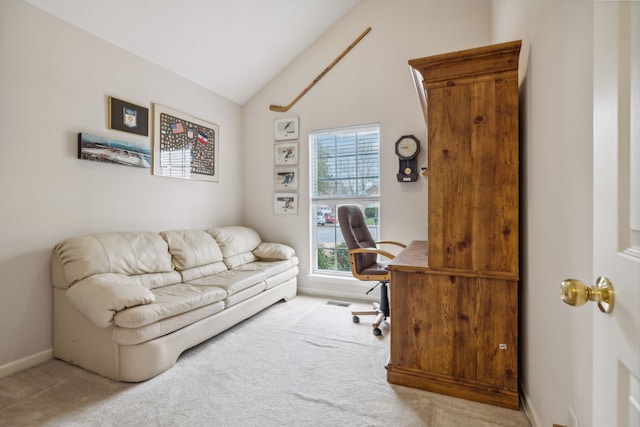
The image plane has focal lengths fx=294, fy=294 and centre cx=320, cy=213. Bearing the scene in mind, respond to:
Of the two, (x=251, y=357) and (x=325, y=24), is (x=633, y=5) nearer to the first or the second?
(x=251, y=357)

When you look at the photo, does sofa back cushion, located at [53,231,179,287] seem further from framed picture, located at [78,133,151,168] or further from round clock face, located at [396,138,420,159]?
round clock face, located at [396,138,420,159]

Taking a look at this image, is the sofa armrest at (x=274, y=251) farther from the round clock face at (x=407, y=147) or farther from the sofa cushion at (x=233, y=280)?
the round clock face at (x=407, y=147)

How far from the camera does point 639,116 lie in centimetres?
46

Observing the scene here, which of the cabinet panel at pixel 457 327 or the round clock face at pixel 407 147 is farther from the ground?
the round clock face at pixel 407 147

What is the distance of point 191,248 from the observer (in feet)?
9.85

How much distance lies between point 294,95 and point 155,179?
2036 mm

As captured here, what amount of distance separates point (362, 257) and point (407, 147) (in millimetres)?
1359

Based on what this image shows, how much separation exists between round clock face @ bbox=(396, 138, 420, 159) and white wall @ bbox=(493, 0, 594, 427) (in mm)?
1439

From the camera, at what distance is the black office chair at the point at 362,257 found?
2670 millimetres

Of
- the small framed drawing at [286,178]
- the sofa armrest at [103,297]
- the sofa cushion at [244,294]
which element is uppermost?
the small framed drawing at [286,178]

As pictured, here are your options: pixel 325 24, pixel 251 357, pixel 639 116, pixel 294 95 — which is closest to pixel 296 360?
pixel 251 357

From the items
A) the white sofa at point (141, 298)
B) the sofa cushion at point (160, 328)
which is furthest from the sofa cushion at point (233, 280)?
the sofa cushion at point (160, 328)

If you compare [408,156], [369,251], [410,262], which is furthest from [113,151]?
[408,156]

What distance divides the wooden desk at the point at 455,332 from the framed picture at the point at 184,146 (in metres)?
2.62
